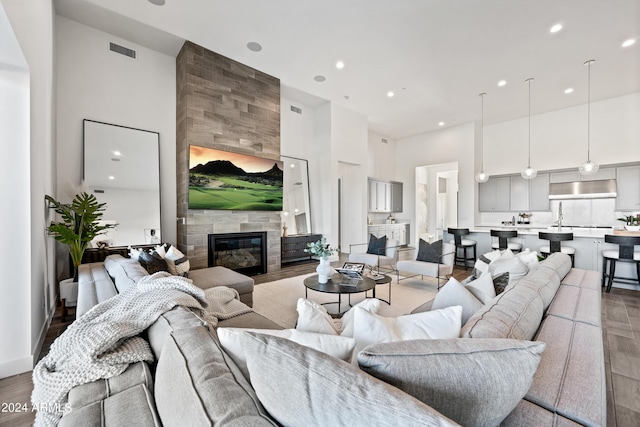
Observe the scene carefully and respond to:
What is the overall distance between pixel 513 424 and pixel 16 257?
10.1 ft

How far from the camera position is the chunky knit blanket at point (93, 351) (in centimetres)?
101

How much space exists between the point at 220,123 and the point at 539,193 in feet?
24.8

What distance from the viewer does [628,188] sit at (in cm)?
572

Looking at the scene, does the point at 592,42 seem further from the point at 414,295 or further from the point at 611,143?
the point at 414,295

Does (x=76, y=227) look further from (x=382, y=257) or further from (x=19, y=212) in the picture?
(x=382, y=257)

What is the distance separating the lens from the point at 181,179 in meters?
4.53

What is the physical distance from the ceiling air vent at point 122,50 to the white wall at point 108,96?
54 millimetres

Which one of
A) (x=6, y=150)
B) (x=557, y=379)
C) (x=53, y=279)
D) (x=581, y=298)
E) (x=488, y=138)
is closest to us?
(x=557, y=379)

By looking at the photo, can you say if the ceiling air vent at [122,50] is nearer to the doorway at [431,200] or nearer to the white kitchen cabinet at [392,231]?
the white kitchen cabinet at [392,231]

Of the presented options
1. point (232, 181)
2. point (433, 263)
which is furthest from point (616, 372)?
point (232, 181)

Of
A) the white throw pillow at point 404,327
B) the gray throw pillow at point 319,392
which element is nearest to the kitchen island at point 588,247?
the white throw pillow at point 404,327

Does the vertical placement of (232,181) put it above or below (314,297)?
above

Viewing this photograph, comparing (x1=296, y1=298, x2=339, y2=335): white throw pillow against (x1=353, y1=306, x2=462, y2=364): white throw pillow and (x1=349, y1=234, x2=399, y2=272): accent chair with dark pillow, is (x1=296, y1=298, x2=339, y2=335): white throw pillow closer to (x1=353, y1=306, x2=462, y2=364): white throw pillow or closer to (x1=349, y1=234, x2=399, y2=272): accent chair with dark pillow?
(x1=353, y1=306, x2=462, y2=364): white throw pillow

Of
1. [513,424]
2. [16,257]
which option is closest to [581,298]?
[513,424]
